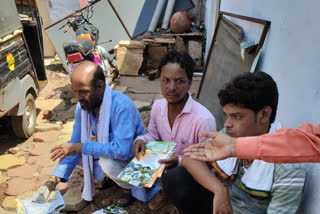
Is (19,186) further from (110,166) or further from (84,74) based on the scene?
(84,74)

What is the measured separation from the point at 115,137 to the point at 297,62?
1522 millimetres

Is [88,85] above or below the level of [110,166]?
above

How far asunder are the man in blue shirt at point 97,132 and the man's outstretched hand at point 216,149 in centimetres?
103

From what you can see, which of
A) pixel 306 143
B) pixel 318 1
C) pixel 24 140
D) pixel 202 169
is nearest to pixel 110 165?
pixel 202 169

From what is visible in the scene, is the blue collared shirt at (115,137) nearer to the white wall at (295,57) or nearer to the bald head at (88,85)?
the bald head at (88,85)

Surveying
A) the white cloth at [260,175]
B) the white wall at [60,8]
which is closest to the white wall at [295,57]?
the white cloth at [260,175]

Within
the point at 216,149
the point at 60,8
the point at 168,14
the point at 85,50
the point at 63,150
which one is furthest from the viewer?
the point at 60,8

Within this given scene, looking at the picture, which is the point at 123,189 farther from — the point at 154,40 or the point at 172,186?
the point at 154,40

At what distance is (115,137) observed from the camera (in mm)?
2281

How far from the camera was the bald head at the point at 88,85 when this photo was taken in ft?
7.20

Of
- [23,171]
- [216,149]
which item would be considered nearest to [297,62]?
[216,149]

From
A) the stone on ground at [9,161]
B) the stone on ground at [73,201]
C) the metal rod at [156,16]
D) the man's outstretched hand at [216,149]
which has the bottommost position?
the stone on ground at [9,161]

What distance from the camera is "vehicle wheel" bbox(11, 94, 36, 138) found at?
3695mm

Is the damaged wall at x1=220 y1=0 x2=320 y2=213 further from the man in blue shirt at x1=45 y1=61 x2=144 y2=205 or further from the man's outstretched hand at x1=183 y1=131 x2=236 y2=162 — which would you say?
the man in blue shirt at x1=45 y1=61 x2=144 y2=205
